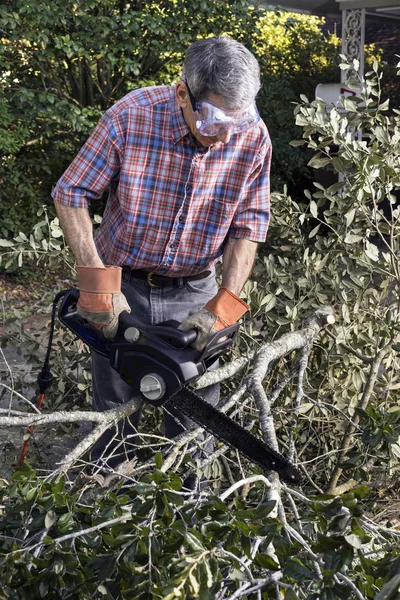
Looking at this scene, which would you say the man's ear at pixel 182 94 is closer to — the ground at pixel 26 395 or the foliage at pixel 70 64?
the ground at pixel 26 395

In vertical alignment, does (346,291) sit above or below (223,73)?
below

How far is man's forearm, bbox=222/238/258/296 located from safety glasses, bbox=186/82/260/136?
0.56 metres

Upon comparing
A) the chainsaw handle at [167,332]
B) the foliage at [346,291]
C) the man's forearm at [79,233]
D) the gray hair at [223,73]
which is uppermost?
the gray hair at [223,73]

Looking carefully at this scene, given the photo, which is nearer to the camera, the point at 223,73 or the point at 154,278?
the point at 223,73

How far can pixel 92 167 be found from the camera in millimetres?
3049

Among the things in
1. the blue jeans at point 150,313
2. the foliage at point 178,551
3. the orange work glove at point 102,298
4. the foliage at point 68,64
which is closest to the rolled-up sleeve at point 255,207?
the blue jeans at point 150,313

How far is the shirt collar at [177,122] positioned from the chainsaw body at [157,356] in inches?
27.9

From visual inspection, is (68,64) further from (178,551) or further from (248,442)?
(178,551)

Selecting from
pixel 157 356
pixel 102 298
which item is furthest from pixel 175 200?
pixel 157 356

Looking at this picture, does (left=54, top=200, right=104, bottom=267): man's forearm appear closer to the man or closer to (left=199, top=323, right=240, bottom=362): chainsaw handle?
the man

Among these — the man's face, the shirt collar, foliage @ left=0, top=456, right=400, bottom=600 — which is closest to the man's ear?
the man's face

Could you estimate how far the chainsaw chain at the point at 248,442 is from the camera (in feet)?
8.04

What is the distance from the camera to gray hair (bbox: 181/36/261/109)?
2.74m

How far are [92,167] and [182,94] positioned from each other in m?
0.42
